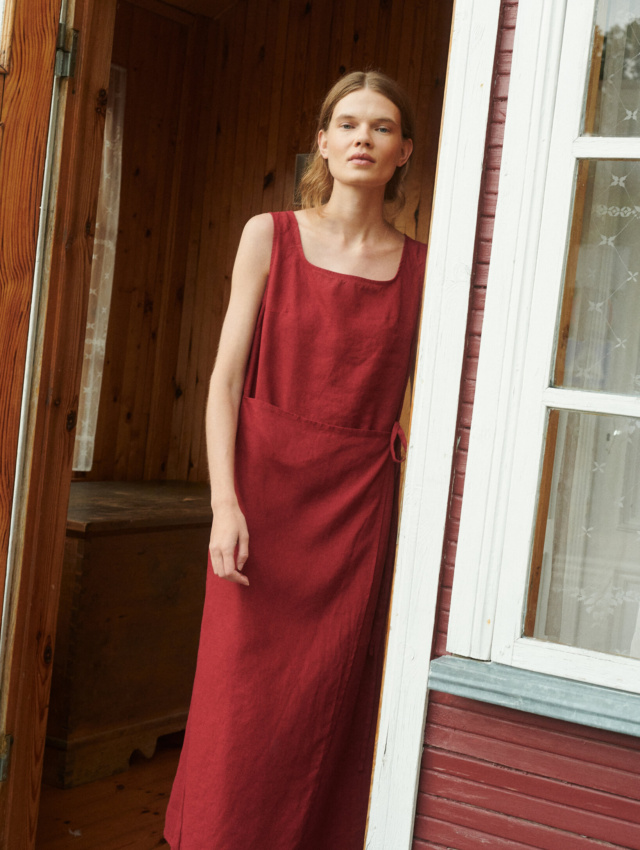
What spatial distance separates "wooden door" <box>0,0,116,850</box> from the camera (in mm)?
2051

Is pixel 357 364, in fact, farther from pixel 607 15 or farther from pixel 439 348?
pixel 607 15

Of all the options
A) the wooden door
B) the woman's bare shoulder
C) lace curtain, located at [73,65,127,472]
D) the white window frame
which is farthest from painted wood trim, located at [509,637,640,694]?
lace curtain, located at [73,65,127,472]

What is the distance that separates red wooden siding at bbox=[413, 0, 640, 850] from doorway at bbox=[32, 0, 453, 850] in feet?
8.69

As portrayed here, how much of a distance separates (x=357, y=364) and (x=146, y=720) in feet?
5.96

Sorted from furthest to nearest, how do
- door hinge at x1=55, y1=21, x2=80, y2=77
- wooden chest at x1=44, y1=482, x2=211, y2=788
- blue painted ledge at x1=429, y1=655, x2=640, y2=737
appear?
1. wooden chest at x1=44, y1=482, x2=211, y2=788
2. door hinge at x1=55, y1=21, x2=80, y2=77
3. blue painted ledge at x1=429, y1=655, x2=640, y2=737

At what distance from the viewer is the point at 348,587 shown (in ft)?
5.68

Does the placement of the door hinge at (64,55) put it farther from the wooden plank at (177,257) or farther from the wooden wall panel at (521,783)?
the wooden plank at (177,257)

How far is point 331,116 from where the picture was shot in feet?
5.93

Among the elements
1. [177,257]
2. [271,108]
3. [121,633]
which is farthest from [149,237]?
[121,633]

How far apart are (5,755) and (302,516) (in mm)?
938

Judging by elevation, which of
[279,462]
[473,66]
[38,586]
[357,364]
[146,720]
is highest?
[473,66]

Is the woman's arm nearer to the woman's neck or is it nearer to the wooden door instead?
the woman's neck

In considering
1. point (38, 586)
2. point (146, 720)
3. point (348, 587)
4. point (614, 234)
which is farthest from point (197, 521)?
point (614, 234)

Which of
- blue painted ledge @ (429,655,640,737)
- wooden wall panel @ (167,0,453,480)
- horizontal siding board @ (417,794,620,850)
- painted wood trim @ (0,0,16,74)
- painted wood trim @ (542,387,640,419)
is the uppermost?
wooden wall panel @ (167,0,453,480)
